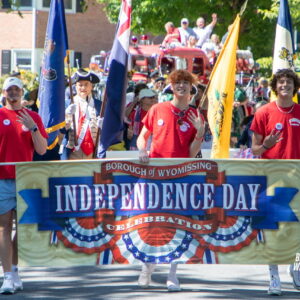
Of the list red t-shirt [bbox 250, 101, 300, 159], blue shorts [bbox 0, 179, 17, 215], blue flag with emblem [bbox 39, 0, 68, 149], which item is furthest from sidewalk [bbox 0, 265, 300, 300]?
blue flag with emblem [bbox 39, 0, 68, 149]

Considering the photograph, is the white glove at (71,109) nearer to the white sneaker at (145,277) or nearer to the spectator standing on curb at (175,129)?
the spectator standing on curb at (175,129)

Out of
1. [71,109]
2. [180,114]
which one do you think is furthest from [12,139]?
[71,109]

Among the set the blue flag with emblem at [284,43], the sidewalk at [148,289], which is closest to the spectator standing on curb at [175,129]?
the sidewalk at [148,289]

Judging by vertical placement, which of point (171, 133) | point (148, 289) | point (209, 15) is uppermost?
point (209, 15)

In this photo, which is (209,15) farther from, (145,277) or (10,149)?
(10,149)

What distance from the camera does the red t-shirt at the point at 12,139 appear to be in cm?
852

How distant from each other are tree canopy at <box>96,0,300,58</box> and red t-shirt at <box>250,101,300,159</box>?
2352 centimetres

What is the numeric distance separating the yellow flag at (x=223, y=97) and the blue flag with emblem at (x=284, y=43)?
42.6 inches

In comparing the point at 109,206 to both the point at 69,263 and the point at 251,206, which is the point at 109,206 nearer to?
the point at 69,263

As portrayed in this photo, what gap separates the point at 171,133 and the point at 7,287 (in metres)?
1.91

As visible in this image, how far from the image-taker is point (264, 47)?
37.6 metres

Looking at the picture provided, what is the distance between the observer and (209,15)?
3447 cm

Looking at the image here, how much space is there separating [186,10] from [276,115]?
25110mm

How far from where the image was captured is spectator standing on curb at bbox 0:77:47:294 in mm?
8523
